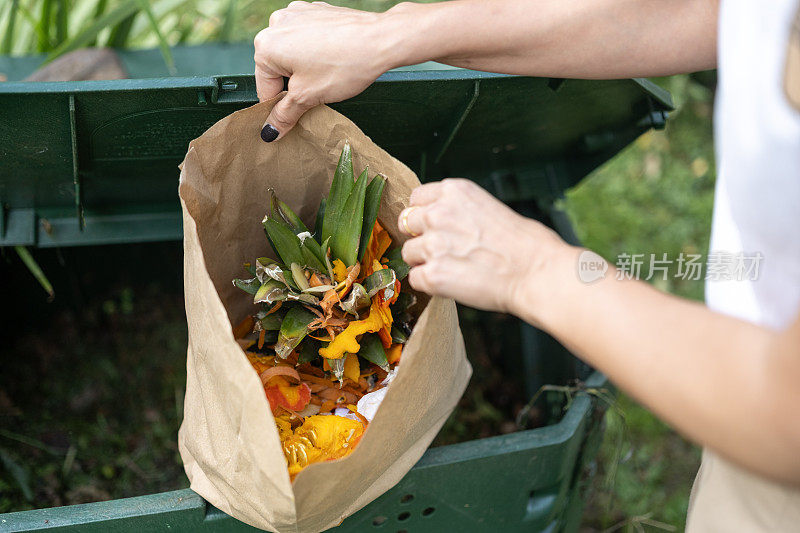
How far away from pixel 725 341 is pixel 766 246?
0.15 meters

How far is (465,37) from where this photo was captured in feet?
2.94

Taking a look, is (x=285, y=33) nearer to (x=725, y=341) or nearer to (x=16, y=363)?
(x=725, y=341)

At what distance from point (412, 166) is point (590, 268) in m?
0.78

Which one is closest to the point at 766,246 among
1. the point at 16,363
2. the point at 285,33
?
the point at 285,33

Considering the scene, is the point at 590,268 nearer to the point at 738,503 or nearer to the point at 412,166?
the point at 738,503

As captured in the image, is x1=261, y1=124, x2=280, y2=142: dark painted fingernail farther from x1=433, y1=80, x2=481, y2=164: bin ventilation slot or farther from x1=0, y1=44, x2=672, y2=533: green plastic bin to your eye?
x1=433, y1=80, x2=481, y2=164: bin ventilation slot

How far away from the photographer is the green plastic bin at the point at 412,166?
38.3 inches

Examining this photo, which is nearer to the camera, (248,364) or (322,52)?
(248,364)

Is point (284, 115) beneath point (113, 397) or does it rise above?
above

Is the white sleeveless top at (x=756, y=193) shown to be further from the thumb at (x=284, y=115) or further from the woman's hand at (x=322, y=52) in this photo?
the thumb at (x=284, y=115)

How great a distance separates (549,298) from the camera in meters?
0.65

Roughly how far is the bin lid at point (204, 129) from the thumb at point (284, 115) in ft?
0.37

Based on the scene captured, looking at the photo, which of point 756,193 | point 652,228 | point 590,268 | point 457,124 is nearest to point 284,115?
point 457,124

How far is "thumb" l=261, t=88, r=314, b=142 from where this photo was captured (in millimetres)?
907
